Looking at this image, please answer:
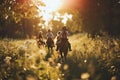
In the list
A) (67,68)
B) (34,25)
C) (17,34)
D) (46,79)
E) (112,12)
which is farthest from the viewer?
(34,25)

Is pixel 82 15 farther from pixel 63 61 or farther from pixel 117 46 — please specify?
pixel 117 46

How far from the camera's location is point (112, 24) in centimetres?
3706

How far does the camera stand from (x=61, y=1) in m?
41.0

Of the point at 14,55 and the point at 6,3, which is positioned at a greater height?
the point at 6,3

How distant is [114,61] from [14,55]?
5.74 metres

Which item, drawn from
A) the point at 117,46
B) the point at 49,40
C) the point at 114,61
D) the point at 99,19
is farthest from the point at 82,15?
the point at 114,61

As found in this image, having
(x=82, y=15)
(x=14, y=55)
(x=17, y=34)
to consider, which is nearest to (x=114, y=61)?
(x=14, y=55)

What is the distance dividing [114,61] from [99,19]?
23.0 meters

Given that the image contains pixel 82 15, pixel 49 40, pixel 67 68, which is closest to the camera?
pixel 67 68

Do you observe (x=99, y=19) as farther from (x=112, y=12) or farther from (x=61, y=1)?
(x=61, y=1)

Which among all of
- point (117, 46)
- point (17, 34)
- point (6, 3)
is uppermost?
point (6, 3)

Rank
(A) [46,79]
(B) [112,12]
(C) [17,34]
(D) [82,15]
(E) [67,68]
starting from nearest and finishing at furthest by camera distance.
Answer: (A) [46,79]
(E) [67,68]
(B) [112,12]
(D) [82,15]
(C) [17,34]

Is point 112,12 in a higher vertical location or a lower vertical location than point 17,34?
higher

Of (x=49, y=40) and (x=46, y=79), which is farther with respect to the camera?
(x=49, y=40)
